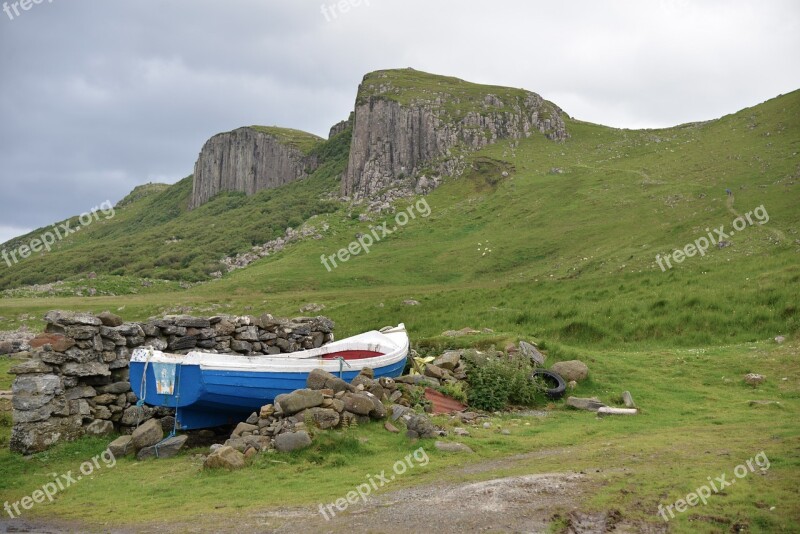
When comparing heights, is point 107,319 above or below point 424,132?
below

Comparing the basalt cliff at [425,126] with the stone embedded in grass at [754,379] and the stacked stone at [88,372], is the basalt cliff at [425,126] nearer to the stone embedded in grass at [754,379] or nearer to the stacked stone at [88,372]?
the stone embedded in grass at [754,379]

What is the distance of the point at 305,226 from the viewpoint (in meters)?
98.2

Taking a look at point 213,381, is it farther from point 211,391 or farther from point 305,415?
point 305,415

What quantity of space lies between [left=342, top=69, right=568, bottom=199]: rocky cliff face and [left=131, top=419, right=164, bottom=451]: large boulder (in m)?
94.2

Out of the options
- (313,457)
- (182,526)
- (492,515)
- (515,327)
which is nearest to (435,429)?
(313,457)

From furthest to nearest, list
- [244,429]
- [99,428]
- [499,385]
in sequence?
[499,385] → [99,428] → [244,429]

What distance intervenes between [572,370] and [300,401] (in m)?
10.2

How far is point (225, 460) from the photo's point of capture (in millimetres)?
12539

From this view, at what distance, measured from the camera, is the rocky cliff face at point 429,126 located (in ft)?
374

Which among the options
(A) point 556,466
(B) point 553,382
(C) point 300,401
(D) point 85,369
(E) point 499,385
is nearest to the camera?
A: (A) point 556,466

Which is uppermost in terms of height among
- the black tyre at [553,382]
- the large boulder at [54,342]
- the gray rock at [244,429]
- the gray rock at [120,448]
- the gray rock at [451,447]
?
the large boulder at [54,342]

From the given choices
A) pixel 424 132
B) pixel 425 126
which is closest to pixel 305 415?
pixel 424 132

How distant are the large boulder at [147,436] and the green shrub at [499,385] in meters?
8.80

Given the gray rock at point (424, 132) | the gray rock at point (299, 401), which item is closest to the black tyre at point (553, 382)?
the gray rock at point (299, 401)
